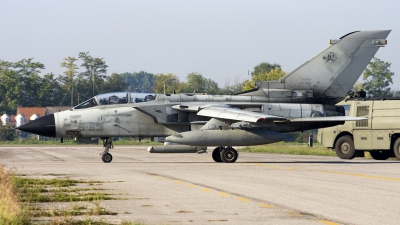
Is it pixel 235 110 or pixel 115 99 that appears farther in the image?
pixel 115 99

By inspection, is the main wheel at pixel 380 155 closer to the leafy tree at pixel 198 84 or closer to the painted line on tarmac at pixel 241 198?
the painted line on tarmac at pixel 241 198

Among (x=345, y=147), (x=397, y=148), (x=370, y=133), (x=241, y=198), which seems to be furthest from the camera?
(x=345, y=147)

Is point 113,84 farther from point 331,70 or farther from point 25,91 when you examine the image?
point 331,70

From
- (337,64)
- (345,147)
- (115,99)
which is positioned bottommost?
(345,147)

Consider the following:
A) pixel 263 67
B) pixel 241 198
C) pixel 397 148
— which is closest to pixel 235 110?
pixel 397 148

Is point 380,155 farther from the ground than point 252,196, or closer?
farther from the ground

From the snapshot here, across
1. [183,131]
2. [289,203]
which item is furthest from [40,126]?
[289,203]

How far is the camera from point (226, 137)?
26.6m

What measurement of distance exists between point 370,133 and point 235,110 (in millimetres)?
7313

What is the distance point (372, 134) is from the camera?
30828 millimetres

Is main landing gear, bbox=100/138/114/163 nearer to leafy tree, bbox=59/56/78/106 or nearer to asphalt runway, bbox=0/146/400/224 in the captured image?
asphalt runway, bbox=0/146/400/224

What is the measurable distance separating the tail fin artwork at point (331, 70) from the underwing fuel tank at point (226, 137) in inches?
97.6

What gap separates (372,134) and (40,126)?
44.4 ft

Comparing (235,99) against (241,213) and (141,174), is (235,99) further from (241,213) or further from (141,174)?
(241,213)
